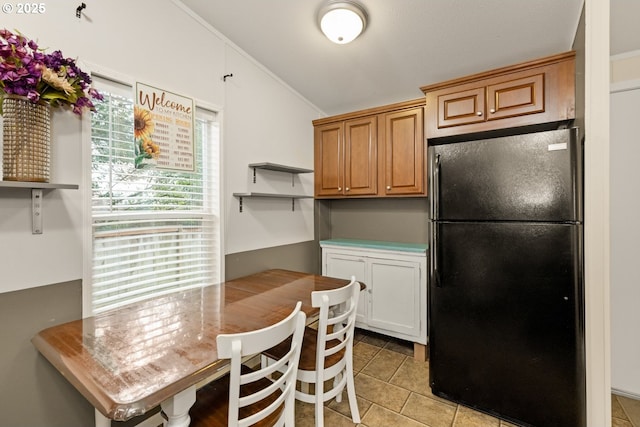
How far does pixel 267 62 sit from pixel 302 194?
1.30m

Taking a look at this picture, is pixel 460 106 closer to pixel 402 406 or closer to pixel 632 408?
pixel 402 406

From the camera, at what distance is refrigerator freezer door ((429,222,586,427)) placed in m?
1.56

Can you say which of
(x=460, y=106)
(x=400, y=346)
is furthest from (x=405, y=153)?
(x=400, y=346)

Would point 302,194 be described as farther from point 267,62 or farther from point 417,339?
point 417,339

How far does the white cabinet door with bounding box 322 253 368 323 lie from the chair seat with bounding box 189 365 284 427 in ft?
5.13

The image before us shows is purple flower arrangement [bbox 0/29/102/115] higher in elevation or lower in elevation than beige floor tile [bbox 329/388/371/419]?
higher

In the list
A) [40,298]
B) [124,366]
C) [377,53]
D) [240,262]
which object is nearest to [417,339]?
[240,262]

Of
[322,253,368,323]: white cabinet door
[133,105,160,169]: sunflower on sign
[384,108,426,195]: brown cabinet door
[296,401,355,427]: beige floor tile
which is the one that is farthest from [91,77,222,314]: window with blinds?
[384,108,426,195]: brown cabinet door

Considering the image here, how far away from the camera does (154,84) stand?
1789mm

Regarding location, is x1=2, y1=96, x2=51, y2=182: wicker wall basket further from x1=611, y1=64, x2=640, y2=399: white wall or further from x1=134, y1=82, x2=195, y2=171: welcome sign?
x1=611, y1=64, x2=640, y2=399: white wall

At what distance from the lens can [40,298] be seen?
1369 millimetres

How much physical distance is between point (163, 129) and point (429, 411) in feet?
8.31

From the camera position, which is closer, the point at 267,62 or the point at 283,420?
the point at 283,420

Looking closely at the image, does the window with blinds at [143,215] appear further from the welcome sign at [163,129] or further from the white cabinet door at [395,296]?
the white cabinet door at [395,296]
